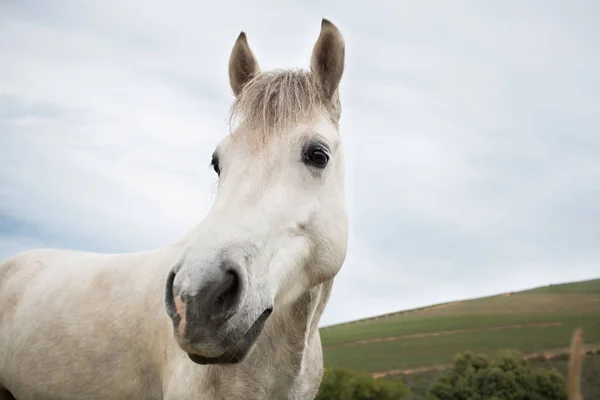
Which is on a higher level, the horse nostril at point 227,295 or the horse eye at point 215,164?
the horse eye at point 215,164

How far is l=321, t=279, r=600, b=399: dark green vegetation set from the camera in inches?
669

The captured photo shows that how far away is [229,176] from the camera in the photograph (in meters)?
3.28

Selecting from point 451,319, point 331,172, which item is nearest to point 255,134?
point 331,172

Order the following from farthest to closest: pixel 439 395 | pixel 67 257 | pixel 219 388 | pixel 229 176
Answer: pixel 439 395 < pixel 67 257 < pixel 219 388 < pixel 229 176

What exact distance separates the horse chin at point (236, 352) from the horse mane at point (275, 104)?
130cm

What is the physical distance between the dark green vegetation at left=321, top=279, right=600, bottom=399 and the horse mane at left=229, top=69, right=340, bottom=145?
1260 cm

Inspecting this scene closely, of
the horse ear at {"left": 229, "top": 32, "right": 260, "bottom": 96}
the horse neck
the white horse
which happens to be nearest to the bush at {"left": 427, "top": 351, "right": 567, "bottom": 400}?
the white horse

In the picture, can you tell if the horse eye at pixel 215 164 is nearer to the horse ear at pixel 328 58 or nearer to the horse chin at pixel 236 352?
the horse ear at pixel 328 58

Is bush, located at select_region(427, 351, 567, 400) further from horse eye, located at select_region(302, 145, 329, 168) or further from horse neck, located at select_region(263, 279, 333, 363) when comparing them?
horse eye, located at select_region(302, 145, 329, 168)

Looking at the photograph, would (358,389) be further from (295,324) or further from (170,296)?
(170,296)

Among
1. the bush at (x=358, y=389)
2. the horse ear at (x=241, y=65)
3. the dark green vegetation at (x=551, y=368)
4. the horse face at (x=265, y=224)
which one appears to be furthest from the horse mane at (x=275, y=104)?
the bush at (x=358, y=389)

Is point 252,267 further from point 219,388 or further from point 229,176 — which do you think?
point 219,388

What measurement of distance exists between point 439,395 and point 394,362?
3.82 meters

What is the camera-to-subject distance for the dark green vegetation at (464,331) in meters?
17.0
